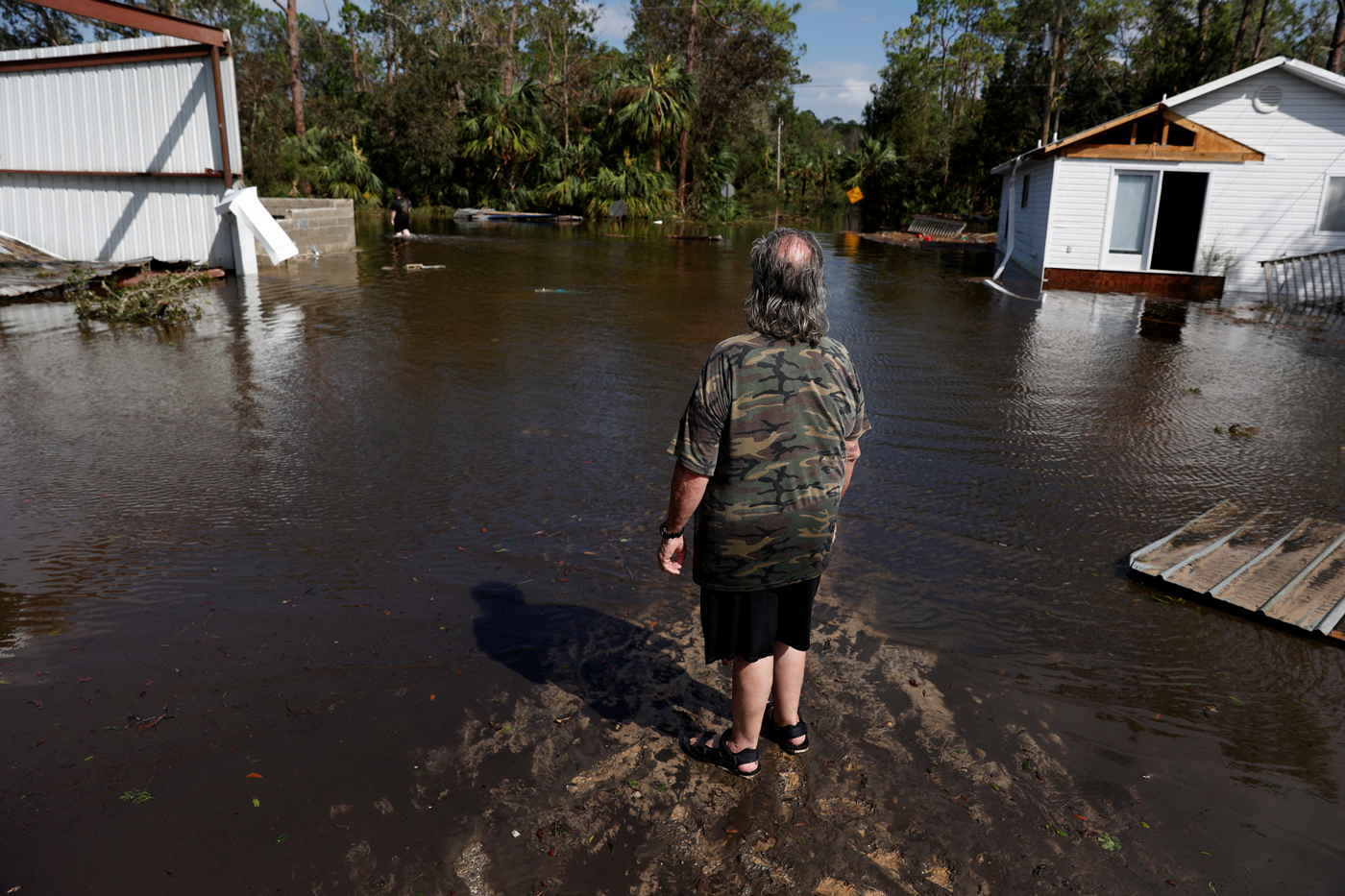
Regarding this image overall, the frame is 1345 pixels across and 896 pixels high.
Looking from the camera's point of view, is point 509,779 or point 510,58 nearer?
point 509,779

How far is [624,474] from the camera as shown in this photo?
5949mm

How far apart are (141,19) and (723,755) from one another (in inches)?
649

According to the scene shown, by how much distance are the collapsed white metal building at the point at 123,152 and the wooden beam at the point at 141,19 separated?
0.47m

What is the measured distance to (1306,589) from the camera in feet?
13.9

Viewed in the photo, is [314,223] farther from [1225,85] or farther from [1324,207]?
[1324,207]

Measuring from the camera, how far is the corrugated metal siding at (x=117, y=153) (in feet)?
51.0

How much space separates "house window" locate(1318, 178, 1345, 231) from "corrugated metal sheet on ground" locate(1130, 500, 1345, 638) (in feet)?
48.4

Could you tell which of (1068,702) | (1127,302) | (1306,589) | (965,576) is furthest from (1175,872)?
(1127,302)

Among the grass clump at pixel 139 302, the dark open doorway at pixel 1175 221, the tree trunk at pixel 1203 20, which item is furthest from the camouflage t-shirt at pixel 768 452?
the tree trunk at pixel 1203 20

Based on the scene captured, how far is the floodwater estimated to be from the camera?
2760mm

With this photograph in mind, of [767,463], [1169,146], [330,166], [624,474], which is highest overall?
[330,166]

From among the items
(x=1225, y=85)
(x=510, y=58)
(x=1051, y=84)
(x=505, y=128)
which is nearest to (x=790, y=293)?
(x=1225, y=85)

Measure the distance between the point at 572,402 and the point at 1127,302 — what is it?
1247 cm

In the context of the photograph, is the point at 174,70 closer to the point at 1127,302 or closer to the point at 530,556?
the point at 530,556
